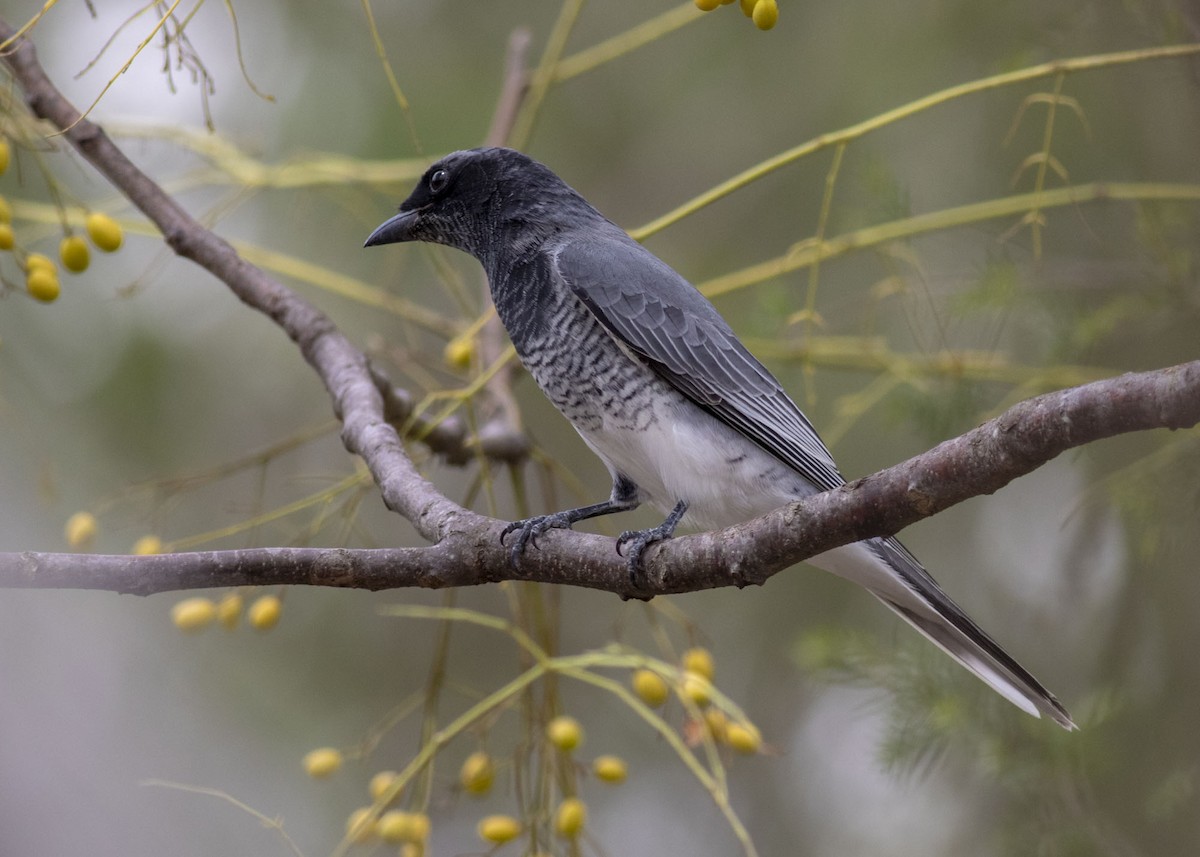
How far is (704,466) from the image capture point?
10.3 feet

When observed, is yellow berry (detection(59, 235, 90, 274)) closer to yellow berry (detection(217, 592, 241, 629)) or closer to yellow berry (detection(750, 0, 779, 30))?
yellow berry (detection(217, 592, 241, 629))

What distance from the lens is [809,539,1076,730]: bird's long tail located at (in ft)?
9.34

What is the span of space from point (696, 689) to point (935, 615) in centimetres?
78

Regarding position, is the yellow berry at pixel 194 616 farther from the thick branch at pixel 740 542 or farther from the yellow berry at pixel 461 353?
the yellow berry at pixel 461 353

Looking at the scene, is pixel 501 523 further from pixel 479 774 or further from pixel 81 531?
pixel 81 531

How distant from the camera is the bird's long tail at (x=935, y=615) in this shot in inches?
112

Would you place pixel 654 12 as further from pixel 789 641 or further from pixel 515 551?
pixel 515 551

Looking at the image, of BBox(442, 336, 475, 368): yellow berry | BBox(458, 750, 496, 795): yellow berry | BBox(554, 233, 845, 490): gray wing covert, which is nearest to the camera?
BBox(458, 750, 496, 795): yellow berry

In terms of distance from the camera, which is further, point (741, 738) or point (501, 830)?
point (741, 738)

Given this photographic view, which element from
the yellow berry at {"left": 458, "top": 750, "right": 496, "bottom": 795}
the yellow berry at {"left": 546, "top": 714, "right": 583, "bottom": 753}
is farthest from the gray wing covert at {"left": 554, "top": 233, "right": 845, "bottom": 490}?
the yellow berry at {"left": 458, "top": 750, "right": 496, "bottom": 795}

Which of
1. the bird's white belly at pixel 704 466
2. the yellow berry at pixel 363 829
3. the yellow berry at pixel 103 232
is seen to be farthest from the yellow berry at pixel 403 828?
the yellow berry at pixel 103 232

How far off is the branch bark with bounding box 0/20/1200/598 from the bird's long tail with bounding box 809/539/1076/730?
2.94 feet

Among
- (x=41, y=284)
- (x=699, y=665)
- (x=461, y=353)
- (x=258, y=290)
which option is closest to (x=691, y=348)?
(x=461, y=353)

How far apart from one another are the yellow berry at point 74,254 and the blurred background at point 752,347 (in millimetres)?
189
